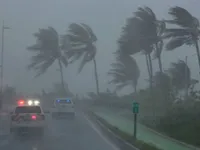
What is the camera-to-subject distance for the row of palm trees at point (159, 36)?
3186 cm

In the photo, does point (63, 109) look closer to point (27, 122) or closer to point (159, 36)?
point (159, 36)

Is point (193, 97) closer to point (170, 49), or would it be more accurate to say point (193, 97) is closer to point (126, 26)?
point (170, 49)

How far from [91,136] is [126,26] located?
18061mm

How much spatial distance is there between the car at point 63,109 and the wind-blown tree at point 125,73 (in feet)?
43.0

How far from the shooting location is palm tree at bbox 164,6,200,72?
3164 centimetres

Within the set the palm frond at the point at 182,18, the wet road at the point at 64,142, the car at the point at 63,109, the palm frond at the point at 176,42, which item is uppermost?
the palm frond at the point at 182,18

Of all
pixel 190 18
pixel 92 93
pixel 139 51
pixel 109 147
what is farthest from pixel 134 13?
pixel 92 93

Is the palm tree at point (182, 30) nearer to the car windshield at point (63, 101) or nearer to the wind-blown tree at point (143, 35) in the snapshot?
the wind-blown tree at point (143, 35)

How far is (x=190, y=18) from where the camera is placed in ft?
104

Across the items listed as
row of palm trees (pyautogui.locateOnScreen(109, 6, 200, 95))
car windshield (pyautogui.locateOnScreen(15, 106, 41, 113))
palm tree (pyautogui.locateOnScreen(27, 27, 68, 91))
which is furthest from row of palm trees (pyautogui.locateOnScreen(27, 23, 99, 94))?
car windshield (pyautogui.locateOnScreen(15, 106, 41, 113))

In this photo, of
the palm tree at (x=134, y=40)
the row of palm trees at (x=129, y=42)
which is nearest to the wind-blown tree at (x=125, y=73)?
the row of palm trees at (x=129, y=42)

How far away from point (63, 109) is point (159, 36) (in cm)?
1041

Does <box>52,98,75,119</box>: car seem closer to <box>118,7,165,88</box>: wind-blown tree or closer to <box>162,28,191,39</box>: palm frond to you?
<box>118,7,165,88</box>: wind-blown tree

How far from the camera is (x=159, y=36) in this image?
3619cm
